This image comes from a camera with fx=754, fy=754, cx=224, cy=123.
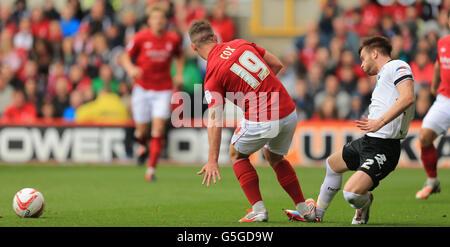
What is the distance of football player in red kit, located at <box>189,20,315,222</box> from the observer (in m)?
6.85

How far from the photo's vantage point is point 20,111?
53.8 feet

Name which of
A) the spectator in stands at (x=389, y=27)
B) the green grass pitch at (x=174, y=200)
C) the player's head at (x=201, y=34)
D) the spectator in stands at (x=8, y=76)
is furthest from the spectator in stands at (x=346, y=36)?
the player's head at (x=201, y=34)

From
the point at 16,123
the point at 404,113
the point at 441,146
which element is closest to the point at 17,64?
the point at 16,123

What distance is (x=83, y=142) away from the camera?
50.6 ft

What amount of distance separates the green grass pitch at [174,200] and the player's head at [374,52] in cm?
146

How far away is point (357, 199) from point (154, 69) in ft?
22.5

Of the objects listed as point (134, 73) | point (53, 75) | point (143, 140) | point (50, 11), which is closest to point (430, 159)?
point (134, 73)

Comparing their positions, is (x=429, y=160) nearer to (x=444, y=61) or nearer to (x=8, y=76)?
(x=444, y=61)

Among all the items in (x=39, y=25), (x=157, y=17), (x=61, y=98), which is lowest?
(x=61, y=98)

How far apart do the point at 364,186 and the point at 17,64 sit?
42.4ft

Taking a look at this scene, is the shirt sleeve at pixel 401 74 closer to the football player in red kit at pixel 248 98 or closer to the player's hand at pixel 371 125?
the player's hand at pixel 371 125

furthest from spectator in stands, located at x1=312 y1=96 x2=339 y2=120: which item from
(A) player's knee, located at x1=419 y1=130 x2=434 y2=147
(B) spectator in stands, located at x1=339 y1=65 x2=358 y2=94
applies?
(A) player's knee, located at x1=419 y1=130 x2=434 y2=147

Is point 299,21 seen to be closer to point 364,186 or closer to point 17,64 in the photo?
point 17,64

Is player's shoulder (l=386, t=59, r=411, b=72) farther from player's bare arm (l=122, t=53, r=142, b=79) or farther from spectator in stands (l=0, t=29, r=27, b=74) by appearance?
spectator in stands (l=0, t=29, r=27, b=74)
